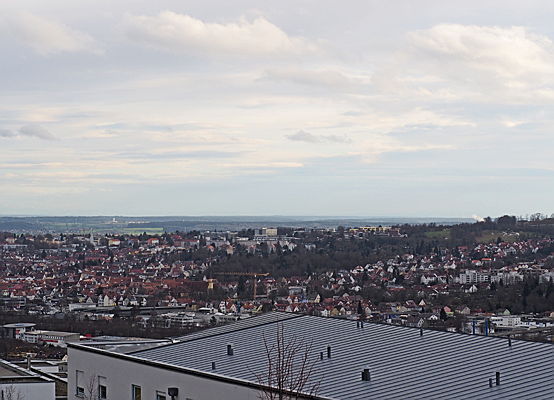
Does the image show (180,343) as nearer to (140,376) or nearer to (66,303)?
(140,376)

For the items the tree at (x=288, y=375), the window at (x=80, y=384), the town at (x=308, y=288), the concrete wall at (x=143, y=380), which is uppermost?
the tree at (x=288, y=375)

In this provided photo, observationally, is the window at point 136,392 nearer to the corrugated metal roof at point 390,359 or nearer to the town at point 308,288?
the corrugated metal roof at point 390,359

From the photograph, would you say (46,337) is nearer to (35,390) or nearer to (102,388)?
(35,390)

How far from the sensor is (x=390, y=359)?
20688mm

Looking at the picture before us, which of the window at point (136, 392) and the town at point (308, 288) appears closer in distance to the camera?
the window at point (136, 392)

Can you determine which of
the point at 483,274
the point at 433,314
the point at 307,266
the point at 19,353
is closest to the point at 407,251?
the point at 307,266

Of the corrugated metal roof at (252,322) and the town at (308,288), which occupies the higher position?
the corrugated metal roof at (252,322)

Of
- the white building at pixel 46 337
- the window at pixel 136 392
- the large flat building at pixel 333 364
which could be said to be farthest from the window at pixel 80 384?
the white building at pixel 46 337

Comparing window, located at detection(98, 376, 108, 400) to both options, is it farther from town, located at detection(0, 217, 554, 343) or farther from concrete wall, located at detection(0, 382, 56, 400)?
town, located at detection(0, 217, 554, 343)

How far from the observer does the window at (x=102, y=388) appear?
24656mm

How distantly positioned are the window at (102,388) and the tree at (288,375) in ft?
13.8

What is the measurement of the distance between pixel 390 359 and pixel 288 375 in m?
2.90

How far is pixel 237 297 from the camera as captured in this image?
141625 mm

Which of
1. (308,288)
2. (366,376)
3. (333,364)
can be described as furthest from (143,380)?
(308,288)
